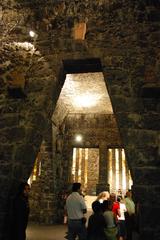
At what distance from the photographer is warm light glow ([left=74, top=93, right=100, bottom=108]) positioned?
9206 millimetres

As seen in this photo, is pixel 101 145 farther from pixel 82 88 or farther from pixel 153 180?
pixel 153 180

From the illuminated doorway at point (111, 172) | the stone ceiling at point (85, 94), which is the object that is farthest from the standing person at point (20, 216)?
the illuminated doorway at point (111, 172)

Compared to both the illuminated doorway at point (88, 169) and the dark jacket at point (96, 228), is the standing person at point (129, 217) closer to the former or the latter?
the dark jacket at point (96, 228)

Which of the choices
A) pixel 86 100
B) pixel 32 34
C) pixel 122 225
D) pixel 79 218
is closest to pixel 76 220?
pixel 79 218

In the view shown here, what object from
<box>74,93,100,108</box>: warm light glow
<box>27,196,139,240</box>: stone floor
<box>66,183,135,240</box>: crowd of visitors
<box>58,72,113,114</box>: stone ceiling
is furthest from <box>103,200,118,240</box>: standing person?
<box>74,93,100,108</box>: warm light glow

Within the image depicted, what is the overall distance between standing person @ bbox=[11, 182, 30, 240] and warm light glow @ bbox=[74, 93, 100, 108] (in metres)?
5.08

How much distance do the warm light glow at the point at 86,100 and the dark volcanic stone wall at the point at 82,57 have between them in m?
3.25

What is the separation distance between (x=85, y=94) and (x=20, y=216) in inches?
211

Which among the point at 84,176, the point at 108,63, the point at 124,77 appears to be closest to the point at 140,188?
the point at 124,77

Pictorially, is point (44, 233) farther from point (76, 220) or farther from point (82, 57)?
point (82, 57)

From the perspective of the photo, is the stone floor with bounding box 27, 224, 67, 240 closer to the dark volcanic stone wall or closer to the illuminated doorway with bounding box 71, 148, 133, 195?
the dark volcanic stone wall

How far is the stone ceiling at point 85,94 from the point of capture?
7.89 meters

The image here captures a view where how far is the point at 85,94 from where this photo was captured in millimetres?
9070

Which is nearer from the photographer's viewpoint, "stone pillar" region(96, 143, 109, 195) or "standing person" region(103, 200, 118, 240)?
"standing person" region(103, 200, 118, 240)
